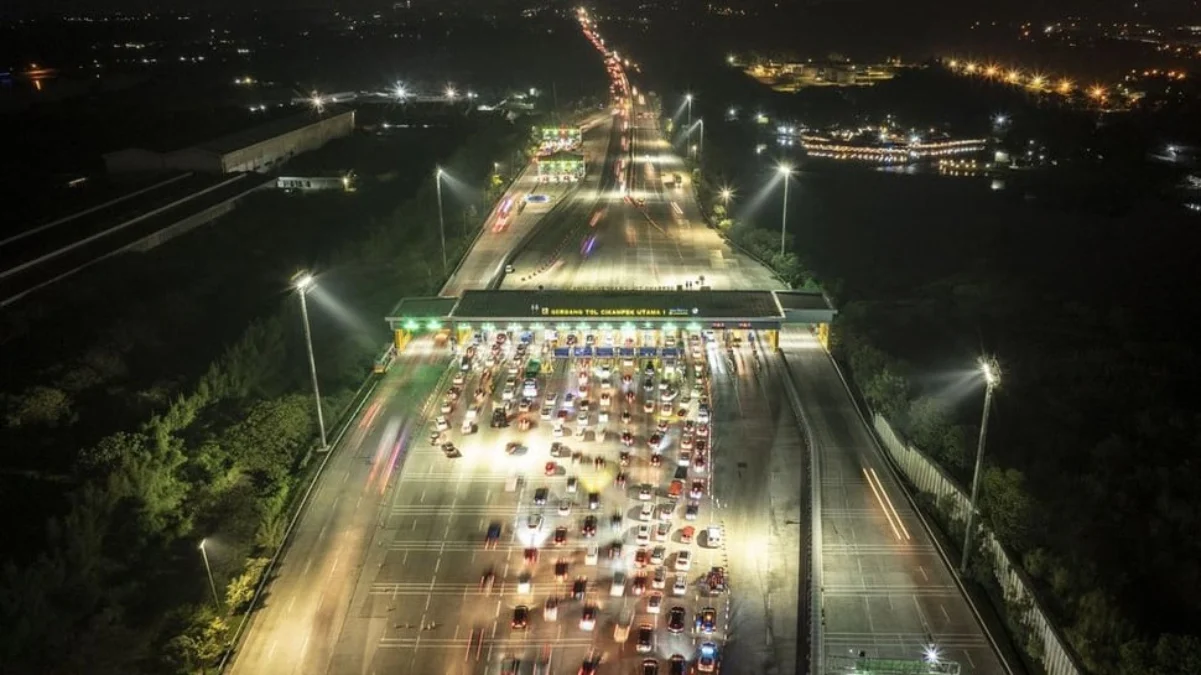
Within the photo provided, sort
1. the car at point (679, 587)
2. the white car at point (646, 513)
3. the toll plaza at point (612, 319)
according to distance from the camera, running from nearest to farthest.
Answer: the car at point (679, 587) → the white car at point (646, 513) → the toll plaza at point (612, 319)

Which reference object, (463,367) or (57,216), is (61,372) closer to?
(463,367)

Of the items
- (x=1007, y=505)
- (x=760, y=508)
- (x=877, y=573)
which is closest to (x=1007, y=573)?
(x=1007, y=505)

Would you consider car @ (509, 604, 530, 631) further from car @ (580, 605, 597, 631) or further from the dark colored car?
car @ (580, 605, 597, 631)

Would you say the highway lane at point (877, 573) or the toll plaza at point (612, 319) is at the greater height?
the toll plaza at point (612, 319)

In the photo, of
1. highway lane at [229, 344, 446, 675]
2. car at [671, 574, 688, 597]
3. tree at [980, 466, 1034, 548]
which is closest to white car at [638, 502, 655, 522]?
car at [671, 574, 688, 597]

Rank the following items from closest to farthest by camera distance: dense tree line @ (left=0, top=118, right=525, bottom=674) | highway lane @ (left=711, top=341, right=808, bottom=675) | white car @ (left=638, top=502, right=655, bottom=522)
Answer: dense tree line @ (left=0, top=118, right=525, bottom=674) → highway lane @ (left=711, top=341, right=808, bottom=675) → white car @ (left=638, top=502, right=655, bottom=522)

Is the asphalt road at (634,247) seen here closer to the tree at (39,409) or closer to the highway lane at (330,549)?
the highway lane at (330,549)

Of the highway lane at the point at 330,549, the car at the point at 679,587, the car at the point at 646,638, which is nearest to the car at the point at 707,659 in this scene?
the car at the point at 646,638
